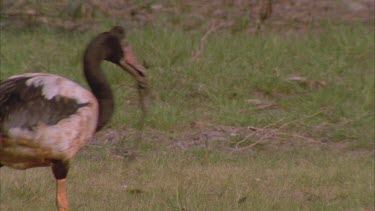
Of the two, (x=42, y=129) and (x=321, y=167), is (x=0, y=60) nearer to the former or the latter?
(x=321, y=167)

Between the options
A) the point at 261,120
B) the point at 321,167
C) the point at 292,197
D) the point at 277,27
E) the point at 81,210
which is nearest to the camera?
the point at 81,210

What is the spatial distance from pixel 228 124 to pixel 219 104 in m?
0.51

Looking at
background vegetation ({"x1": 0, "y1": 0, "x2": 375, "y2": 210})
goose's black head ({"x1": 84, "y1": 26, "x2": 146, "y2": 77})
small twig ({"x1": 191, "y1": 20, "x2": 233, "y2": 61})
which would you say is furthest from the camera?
small twig ({"x1": 191, "y1": 20, "x2": 233, "y2": 61})

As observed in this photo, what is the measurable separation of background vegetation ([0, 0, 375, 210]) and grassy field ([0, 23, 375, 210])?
0.05ft

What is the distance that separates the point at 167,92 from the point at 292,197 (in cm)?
304

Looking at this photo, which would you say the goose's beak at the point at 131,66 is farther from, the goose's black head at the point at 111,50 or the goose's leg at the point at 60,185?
the goose's leg at the point at 60,185

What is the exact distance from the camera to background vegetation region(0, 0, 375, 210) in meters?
8.04

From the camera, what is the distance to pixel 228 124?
10.1m

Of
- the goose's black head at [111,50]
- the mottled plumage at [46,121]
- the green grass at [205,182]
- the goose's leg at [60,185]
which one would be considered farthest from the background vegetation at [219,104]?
the goose's black head at [111,50]

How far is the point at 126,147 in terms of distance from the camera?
31.1 ft

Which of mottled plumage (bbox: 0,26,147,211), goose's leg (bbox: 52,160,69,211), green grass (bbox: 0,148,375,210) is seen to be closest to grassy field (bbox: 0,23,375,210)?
green grass (bbox: 0,148,375,210)

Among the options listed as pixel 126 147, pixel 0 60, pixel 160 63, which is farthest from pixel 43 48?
pixel 126 147

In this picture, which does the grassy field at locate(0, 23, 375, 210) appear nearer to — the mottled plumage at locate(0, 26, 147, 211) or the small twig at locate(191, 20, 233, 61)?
the small twig at locate(191, 20, 233, 61)

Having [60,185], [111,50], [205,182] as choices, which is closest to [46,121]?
[60,185]
